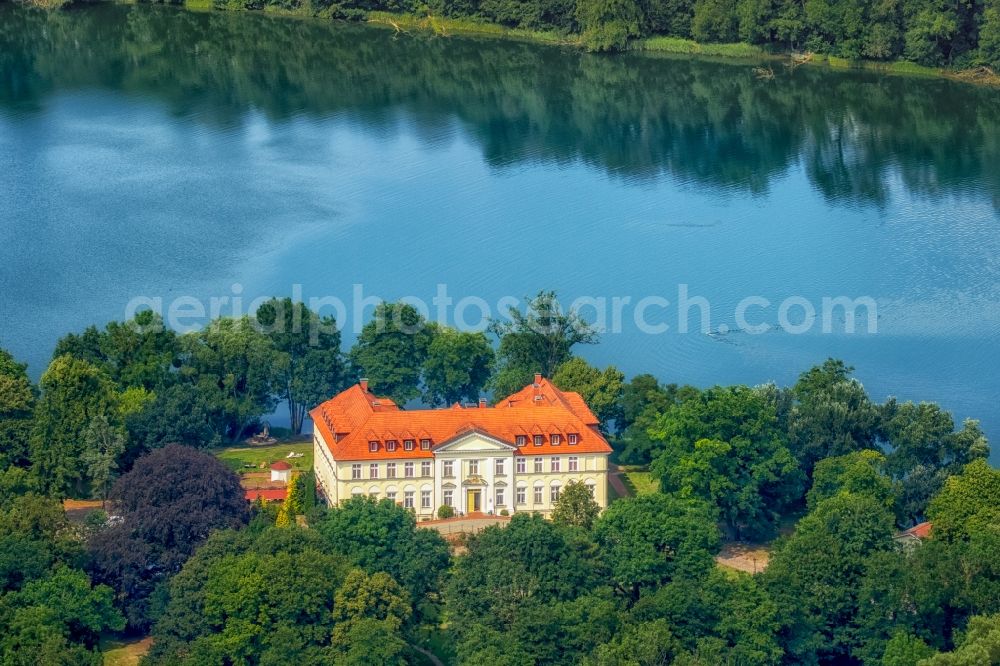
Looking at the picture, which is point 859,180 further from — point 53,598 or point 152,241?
point 53,598

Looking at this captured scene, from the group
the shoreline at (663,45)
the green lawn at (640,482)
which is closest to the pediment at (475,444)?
the green lawn at (640,482)

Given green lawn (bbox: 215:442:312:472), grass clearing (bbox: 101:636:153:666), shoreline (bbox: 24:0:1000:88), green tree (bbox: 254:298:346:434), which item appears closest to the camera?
grass clearing (bbox: 101:636:153:666)

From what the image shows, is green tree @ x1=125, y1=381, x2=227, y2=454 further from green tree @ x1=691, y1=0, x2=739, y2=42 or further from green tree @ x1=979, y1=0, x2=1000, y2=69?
green tree @ x1=979, y1=0, x2=1000, y2=69

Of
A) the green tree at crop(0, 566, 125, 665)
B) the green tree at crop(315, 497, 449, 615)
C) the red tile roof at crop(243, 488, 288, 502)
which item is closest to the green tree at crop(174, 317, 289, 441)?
the red tile roof at crop(243, 488, 288, 502)

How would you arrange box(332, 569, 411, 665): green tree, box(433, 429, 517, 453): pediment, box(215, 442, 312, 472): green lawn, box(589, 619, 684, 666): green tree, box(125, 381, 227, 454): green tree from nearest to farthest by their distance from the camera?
box(589, 619, 684, 666): green tree < box(332, 569, 411, 665): green tree < box(433, 429, 517, 453): pediment < box(125, 381, 227, 454): green tree < box(215, 442, 312, 472): green lawn

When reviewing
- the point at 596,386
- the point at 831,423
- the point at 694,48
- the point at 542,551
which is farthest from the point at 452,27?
the point at 542,551
